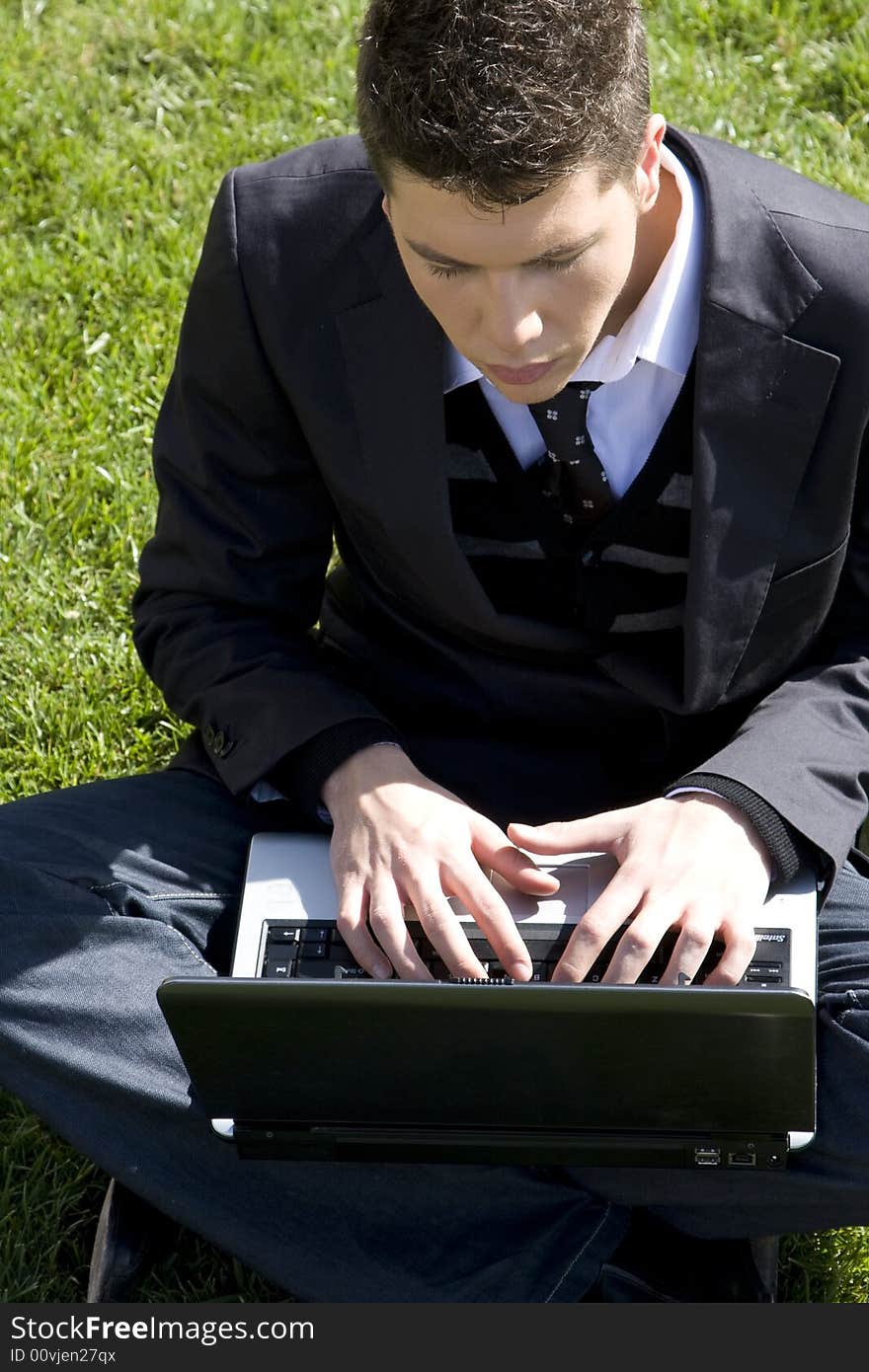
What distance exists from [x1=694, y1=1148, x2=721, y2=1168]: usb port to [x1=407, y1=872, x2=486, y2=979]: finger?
374mm

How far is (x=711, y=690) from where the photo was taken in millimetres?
2543

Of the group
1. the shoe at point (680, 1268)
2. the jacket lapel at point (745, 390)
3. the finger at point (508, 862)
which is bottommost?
the shoe at point (680, 1268)

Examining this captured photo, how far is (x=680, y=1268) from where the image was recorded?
259 centimetres

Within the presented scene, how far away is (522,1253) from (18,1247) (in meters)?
0.87

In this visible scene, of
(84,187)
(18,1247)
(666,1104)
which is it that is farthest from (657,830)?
(84,187)

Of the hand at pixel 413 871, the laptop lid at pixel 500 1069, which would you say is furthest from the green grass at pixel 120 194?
the laptop lid at pixel 500 1069

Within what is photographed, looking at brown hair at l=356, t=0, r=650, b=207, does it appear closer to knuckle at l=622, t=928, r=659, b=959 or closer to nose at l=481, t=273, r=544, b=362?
nose at l=481, t=273, r=544, b=362

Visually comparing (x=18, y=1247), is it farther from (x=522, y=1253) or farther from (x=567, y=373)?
(x=567, y=373)

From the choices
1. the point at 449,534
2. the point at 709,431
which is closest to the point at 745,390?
the point at 709,431

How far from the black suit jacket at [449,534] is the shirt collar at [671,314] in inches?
1.7

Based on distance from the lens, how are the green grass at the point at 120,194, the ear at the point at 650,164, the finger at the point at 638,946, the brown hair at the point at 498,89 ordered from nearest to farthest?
1. the brown hair at the point at 498,89
2. the ear at the point at 650,164
3. the finger at the point at 638,946
4. the green grass at the point at 120,194

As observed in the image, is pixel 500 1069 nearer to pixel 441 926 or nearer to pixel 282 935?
pixel 441 926

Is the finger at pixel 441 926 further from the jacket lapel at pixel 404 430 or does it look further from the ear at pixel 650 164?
the ear at pixel 650 164

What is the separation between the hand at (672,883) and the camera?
2266 millimetres
